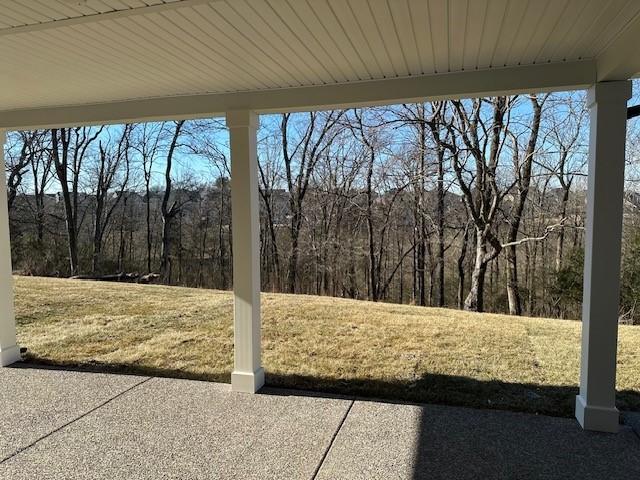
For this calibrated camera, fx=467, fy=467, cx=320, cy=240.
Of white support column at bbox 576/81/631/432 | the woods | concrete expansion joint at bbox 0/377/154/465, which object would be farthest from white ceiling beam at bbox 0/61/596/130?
the woods

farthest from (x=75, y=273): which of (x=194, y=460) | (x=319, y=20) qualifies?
(x=319, y=20)

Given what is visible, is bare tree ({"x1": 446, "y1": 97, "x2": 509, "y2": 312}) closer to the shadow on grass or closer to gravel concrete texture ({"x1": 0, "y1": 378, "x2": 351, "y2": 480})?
the shadow on grass

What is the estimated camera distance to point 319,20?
219 centimetres

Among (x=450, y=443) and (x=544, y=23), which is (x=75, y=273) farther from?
(x=544, y=23)

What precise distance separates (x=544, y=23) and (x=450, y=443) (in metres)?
2.37

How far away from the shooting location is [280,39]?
7.90ft

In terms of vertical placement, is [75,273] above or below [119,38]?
below

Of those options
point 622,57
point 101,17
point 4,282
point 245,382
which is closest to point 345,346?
point 245,382

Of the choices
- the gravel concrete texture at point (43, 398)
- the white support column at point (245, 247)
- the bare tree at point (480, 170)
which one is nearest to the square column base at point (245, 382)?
the white support column at point (245, 247)

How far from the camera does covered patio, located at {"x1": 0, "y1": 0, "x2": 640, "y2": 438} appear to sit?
2129 millimetres

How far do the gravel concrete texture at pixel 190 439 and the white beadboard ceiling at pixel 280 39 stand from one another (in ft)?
7.42

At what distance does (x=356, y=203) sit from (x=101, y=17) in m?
8.84

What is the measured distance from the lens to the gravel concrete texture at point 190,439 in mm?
2504

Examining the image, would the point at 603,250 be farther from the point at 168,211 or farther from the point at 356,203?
the point at 168,211
